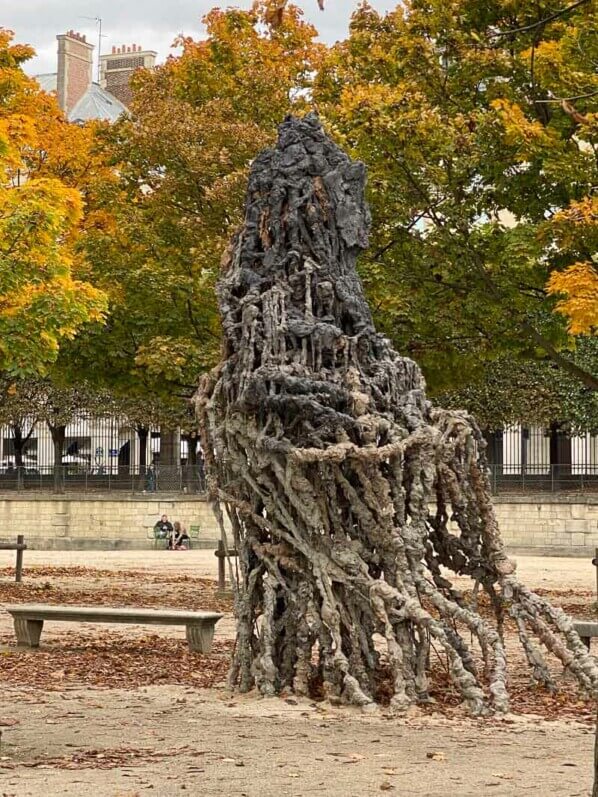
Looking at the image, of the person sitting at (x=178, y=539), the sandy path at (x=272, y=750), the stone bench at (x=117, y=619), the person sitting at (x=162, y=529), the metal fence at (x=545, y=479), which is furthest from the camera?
the metal fence at (x=545, y=479)

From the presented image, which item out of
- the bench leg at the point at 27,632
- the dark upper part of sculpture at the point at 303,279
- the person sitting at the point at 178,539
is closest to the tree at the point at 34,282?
the bench leg at the point at 27,632

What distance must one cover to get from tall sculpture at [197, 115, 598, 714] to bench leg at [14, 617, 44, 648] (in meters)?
3.15

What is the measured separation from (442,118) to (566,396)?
26.4m

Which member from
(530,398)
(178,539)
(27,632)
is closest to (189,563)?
(178,539)

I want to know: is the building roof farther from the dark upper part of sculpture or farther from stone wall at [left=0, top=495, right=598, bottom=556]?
the dark upper part of sculpture

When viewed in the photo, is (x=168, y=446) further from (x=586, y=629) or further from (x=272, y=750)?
(x=272, y=750)

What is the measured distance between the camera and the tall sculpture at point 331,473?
9.52 meters

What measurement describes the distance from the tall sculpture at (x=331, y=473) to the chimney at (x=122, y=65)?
57.0 meters

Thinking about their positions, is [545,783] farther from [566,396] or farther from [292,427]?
[566,396]

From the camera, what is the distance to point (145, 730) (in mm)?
8523

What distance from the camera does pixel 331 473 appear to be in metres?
9.52

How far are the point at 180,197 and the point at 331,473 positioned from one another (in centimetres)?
1503

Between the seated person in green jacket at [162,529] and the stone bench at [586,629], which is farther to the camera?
the seated person in green jacket at [162,529]

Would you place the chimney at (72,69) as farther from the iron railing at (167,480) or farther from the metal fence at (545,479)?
the metal fence at (545,479)
